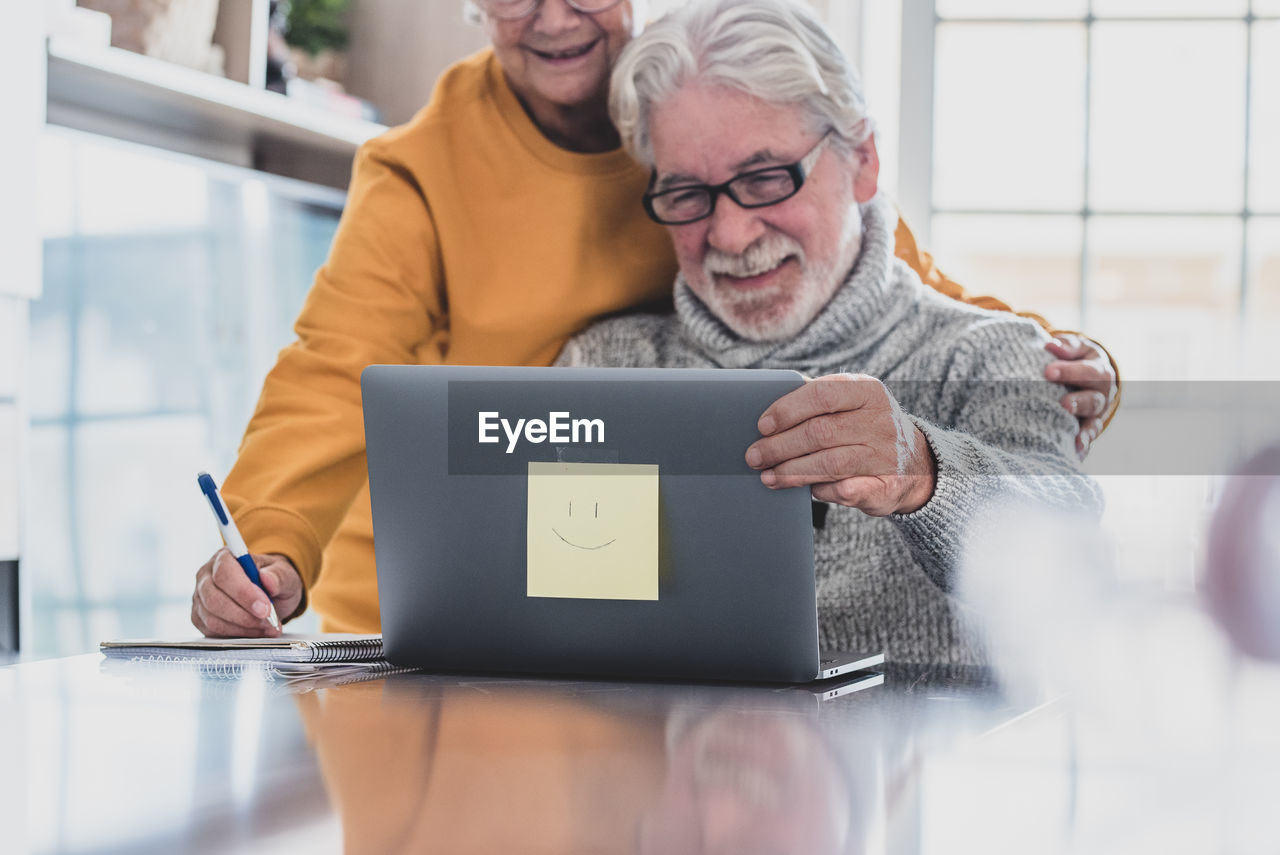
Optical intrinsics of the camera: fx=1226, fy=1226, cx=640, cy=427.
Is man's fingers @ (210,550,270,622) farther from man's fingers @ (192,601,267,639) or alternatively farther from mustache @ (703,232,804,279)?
mustache @ (703,232,804,279)

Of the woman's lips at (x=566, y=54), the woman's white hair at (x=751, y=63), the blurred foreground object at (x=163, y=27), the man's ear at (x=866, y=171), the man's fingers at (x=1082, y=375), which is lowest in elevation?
the man's fingers at (x=1082, y=375)

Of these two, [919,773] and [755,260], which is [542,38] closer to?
[755,260]

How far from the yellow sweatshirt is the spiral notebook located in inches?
17.8

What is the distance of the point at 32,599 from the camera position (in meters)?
1.96

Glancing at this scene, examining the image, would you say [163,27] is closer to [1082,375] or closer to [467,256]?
[467,256]

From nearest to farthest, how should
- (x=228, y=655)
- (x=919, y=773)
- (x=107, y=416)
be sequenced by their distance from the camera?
(x=919, y=773)
(x=228, y=655)
(x=107, y=416)

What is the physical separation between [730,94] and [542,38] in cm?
A: 28

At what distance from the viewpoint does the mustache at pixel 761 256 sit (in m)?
1.42

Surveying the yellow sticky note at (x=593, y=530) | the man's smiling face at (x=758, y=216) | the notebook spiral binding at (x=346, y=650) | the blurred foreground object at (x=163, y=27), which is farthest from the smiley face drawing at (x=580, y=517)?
the blurred foreground object at (x=163, y=27)

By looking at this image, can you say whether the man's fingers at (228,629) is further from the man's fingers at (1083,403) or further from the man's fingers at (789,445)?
the man's fingers at (1083,403)

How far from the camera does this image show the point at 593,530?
87cm

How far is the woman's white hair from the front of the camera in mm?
1379

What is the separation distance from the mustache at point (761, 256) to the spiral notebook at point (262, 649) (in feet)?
2.04

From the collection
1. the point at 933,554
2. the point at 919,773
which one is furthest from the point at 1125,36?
the point at 919,773
